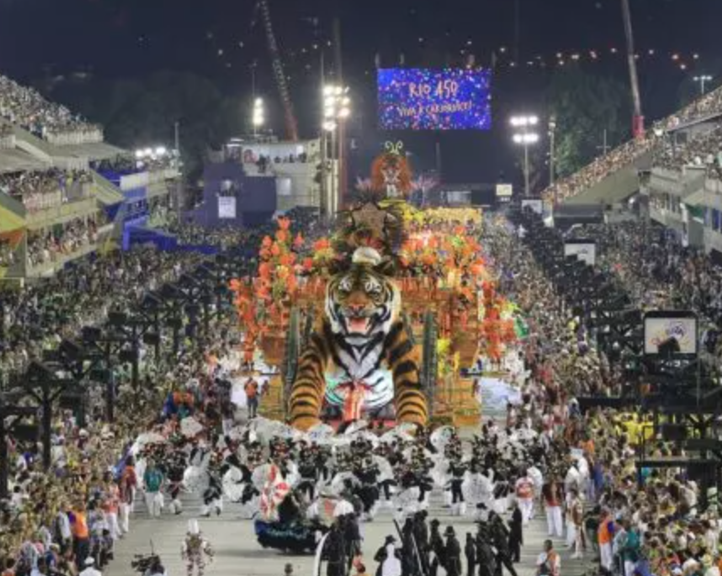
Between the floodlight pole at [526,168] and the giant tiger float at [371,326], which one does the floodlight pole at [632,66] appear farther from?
the giant tiger float at [371,326]

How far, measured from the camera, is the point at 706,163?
8975 cm

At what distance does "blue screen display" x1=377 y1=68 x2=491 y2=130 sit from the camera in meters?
143

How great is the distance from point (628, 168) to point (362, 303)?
258ft

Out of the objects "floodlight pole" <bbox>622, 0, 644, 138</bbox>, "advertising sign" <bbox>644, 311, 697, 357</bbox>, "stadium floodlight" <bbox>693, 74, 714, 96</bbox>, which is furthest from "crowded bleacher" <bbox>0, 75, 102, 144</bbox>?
"advertising sign" <bbox>644, 311, 697, 357</bbox>

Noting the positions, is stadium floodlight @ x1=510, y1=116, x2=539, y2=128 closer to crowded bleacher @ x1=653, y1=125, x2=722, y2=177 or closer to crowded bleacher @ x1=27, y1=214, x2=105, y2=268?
crowded bleacher @ x1=653, y1=125, x2=722, y2=177

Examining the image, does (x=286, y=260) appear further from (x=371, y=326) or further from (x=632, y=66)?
(x=632, y=66)

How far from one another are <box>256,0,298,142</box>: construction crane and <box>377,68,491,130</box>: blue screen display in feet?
27.3

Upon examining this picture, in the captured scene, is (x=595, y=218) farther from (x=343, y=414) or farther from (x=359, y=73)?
(x=343, y=414)

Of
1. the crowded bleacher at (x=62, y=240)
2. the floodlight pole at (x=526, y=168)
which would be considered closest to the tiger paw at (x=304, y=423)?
the crowded bleacher at (x=62, y=240)

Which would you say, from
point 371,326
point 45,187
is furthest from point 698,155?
point 371,326

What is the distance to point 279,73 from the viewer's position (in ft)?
503

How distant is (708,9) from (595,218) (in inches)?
1375

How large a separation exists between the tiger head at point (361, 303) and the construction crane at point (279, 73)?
101 meters

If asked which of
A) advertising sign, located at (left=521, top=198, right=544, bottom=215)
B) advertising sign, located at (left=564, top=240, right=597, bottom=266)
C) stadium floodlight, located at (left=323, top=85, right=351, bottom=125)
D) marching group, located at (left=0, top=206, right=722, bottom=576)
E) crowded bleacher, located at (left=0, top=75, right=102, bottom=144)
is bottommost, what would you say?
marching group, located at (left=0, top=206, right=722, bottom=576)
